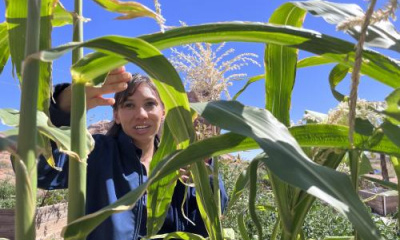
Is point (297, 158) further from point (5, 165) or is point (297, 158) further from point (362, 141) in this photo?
point (5, 165)

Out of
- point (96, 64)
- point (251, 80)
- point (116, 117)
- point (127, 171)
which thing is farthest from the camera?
point (116, 117)

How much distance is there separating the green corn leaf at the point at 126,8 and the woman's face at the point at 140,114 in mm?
852

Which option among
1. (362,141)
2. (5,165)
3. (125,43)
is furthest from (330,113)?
(5,165)

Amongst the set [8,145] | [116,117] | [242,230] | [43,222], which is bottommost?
[43,222]

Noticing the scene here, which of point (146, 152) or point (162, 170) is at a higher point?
point (146, 152)

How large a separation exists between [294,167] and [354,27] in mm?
200

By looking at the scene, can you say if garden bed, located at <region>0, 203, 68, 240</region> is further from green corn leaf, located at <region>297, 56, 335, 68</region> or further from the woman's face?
green corn leaf, located at <region>297, 56, 335, 68</region>

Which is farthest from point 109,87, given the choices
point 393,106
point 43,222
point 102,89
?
point 43,222

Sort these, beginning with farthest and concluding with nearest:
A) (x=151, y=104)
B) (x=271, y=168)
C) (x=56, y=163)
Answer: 1. (x=151, y=104)
2. (x=56, y=163)
3. (x=271, y=168)

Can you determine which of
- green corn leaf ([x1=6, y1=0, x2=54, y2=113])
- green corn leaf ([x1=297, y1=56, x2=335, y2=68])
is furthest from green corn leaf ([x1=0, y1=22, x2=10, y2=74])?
green corn leaf ([x1=297, y1=56, x2=335, y2=68])

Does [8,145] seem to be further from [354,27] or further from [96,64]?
[354,27]

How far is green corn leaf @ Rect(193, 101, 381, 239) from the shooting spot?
0.34 metres

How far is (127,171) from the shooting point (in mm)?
1268

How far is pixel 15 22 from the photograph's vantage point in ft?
1.59
